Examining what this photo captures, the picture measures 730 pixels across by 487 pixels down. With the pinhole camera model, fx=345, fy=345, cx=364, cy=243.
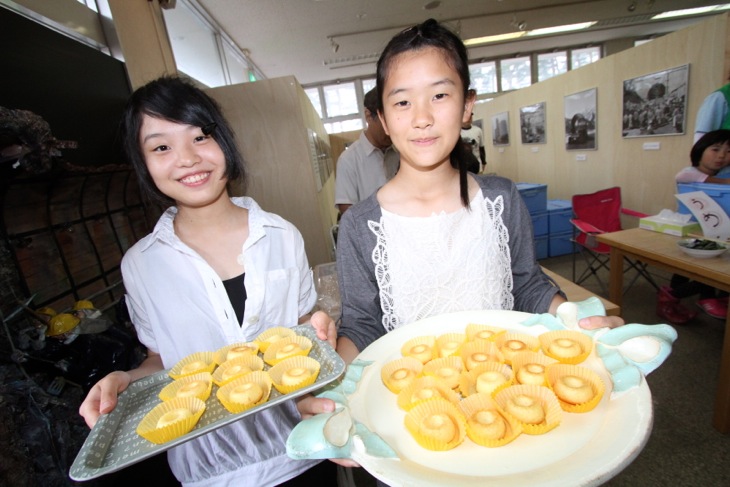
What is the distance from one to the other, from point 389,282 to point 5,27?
6.65 feet

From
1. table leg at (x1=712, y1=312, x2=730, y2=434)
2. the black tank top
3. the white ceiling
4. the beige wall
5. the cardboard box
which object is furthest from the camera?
the white ceiling

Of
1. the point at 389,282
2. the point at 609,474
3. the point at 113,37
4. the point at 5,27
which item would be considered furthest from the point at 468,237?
the point at 113,37

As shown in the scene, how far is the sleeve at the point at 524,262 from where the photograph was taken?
49.7 inches

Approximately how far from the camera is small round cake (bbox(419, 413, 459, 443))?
0.79 metres

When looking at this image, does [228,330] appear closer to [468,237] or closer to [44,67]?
[468,237]

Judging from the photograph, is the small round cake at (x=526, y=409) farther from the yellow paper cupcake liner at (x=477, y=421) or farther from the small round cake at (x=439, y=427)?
the small round cake at (x=439, y=427)

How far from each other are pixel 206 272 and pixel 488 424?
1.02 m

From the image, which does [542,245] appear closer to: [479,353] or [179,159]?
[479,353]

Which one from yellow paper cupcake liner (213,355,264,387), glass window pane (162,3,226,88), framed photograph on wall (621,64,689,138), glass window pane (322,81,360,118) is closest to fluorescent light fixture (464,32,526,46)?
glass window pane (322,81,360,118)

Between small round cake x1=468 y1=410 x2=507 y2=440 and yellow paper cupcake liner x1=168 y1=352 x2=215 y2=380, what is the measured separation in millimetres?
784

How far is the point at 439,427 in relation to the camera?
814 millimetres

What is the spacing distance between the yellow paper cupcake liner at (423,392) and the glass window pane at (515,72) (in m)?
13.7

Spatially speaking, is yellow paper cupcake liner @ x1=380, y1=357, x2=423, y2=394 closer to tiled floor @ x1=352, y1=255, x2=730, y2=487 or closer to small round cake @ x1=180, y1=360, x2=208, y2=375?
small round cake @ x1=180, y1=360, x2=208, y2=375

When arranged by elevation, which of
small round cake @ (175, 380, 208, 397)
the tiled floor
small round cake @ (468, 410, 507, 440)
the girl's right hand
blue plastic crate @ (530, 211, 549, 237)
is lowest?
the tiled floor
